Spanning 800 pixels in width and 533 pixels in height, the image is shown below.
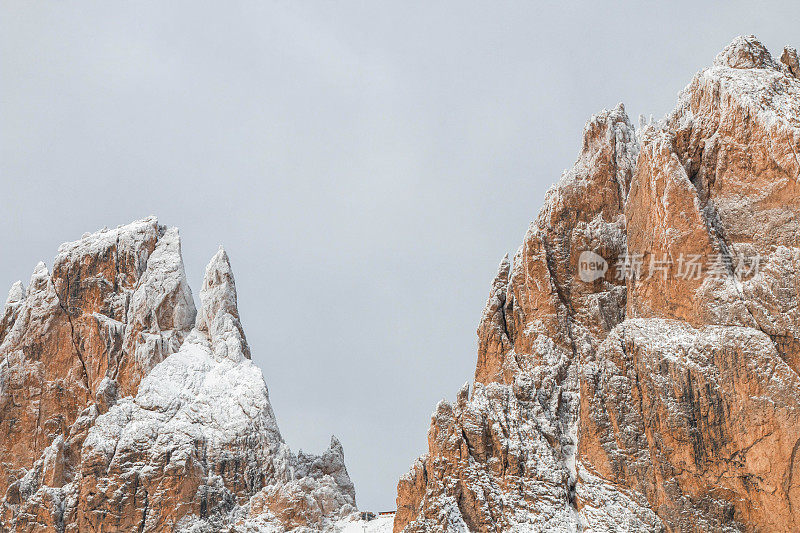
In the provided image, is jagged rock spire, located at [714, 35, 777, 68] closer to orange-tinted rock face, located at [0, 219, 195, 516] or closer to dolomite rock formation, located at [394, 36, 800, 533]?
dolomite rock formation, located at [394, 36, 800, 533]

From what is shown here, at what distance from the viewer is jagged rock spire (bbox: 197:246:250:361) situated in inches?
3524

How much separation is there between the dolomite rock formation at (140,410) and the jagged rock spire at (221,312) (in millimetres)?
133

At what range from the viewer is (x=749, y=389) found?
57188 millimetres

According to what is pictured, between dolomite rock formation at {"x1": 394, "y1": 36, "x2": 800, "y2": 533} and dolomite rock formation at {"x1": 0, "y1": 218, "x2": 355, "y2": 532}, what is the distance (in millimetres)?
16376

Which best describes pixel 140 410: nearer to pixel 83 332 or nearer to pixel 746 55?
pixel 83 332

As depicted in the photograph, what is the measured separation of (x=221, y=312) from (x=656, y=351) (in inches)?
1756

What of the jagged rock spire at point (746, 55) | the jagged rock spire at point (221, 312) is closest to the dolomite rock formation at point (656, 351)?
the jagged rock spire at point (746, 55)

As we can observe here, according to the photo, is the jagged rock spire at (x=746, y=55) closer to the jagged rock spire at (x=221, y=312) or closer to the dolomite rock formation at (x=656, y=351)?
the dolomite rock formation at (x=656, y=351)

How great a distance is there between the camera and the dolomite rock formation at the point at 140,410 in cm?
7794

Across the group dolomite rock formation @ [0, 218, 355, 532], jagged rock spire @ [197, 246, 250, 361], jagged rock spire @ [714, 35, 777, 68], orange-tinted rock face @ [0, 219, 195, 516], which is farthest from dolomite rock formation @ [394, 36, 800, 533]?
orange-tinted rock face @ [0, 219, 195, 516]

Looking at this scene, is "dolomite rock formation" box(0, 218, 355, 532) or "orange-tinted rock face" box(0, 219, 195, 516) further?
"orange-tinted rock face" box(0, 219, 195, 516)

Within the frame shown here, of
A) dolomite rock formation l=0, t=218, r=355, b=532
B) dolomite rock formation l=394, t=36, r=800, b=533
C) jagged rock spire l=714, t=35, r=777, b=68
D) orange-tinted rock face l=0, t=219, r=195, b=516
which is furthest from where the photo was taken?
orange-tinted rock face l=0, t=219, r=195, b=516

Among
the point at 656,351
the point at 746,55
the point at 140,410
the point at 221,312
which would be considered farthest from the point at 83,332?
the point at 746,55

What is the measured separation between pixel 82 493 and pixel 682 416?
46593 millimetres
